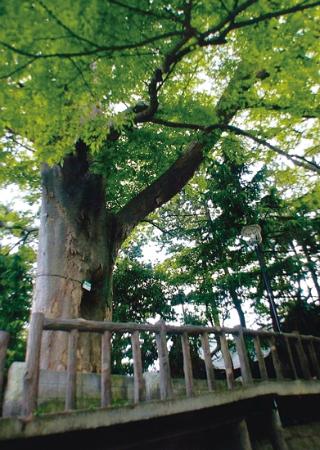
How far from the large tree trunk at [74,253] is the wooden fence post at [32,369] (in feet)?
6.61

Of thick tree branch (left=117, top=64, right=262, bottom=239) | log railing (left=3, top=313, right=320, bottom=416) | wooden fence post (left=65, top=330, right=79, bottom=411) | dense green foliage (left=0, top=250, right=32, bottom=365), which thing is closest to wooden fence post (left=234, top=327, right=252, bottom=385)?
log railing (left=3, top=313, right=320, bottom=416)

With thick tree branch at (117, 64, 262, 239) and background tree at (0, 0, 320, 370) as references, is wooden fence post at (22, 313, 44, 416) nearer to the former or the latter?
background tree at (0, 0, 320, 370)

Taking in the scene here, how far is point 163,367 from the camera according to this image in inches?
179

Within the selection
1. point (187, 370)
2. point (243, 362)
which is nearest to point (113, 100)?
point (187, 370)

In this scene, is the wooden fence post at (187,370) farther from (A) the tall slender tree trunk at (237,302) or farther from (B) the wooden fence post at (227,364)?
(A) the tall slender tree trunk at (237,302)

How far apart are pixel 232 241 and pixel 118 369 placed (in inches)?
248

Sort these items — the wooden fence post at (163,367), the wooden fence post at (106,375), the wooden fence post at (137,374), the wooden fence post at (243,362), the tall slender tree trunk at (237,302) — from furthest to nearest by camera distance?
the tall slender tree trunk at (237,302) → the wooden fence post at (243,362) → the wooden fence post at (163,367) → the wooden fence post at (137,374) → the wooden fence post at (106,375)

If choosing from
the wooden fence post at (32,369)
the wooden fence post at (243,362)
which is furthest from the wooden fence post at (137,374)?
the wooden fence post at (243,362)

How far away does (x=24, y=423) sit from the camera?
3.18 m

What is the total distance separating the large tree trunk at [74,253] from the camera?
596cm

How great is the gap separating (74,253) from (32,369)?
11.1 feet

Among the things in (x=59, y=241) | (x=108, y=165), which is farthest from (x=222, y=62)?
(x=59, y=241)

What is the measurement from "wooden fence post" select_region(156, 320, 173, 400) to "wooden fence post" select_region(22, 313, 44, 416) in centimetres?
173

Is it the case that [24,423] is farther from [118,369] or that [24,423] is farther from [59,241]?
[118,369]
